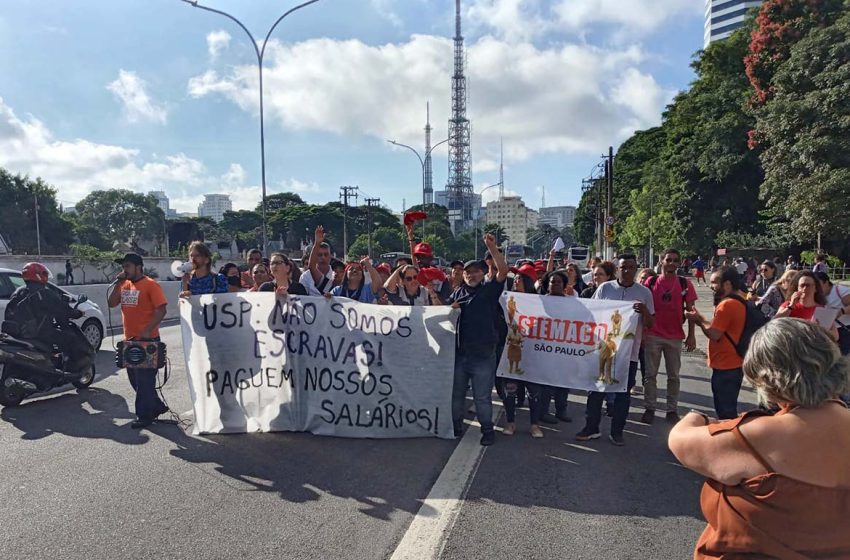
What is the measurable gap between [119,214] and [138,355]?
9536 cm

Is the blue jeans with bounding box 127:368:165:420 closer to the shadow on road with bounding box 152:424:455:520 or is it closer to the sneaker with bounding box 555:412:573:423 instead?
the shadow on road with bounding box 152:424:455:520

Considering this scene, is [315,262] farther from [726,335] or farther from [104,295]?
[104,295]

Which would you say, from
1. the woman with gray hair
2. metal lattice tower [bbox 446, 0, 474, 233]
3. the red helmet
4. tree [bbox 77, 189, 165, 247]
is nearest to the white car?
the red helmet

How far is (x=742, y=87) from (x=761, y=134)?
8.39m

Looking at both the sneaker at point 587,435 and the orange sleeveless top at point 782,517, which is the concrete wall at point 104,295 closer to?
the sneaker at point 587,435

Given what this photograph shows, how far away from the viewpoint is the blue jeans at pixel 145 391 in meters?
5.79

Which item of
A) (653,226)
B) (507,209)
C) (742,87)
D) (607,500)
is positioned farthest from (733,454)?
(507,209)

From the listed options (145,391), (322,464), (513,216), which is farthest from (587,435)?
(513,216)

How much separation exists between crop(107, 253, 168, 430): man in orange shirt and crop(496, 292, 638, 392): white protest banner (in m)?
3.52

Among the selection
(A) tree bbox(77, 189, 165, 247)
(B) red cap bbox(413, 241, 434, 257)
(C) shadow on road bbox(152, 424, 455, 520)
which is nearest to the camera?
(C) shadow on road bbox(152, 424, 455, 520)

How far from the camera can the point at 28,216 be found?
60188 millimetres

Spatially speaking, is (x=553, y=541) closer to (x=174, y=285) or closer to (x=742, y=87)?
(x=174, y=285)

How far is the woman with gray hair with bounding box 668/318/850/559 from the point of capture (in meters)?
1.63

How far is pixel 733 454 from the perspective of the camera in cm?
172
